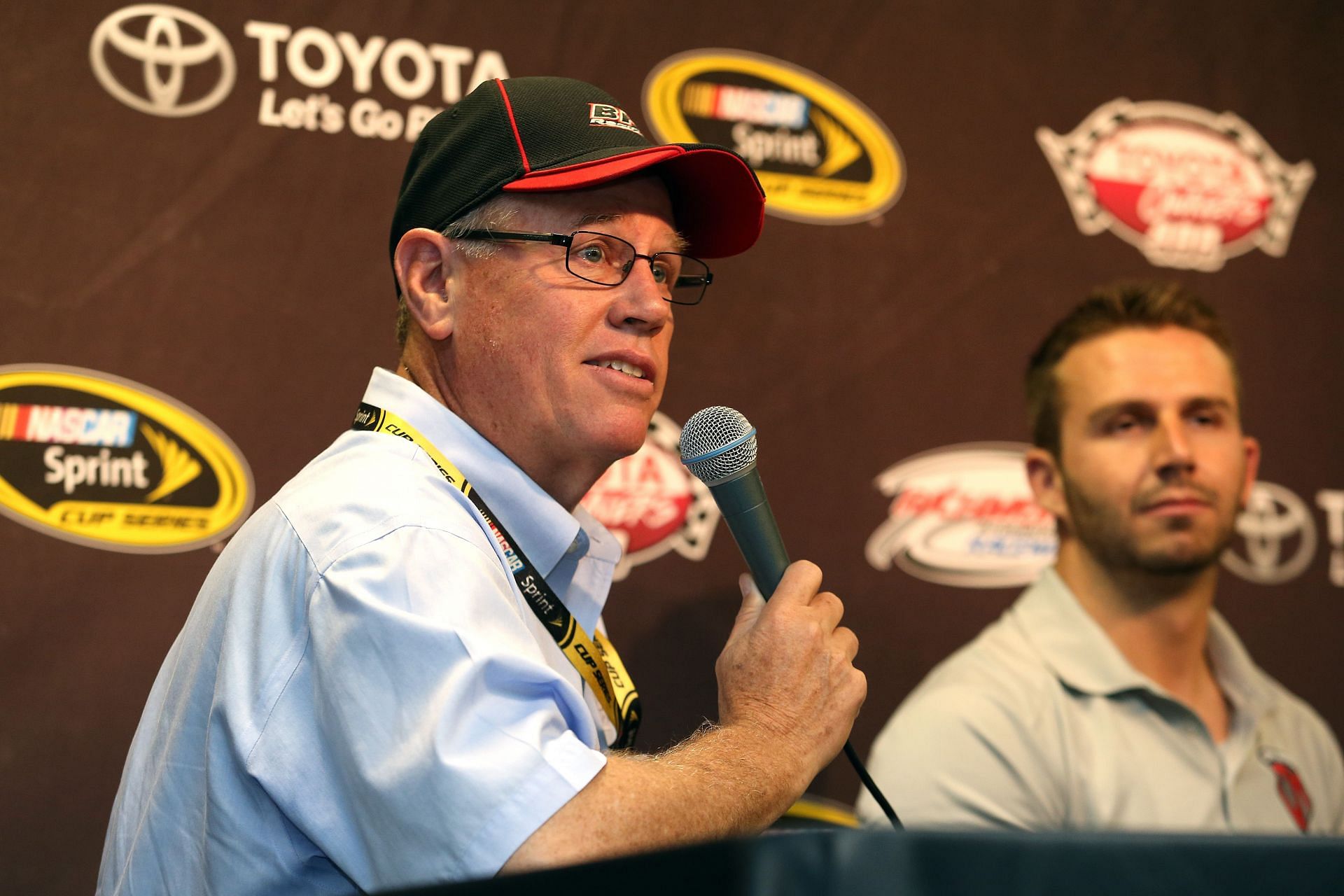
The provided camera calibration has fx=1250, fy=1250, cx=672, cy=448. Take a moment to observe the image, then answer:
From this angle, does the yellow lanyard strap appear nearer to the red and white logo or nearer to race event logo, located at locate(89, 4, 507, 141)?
race event logo, located at locate(89, 4, 507, 141)

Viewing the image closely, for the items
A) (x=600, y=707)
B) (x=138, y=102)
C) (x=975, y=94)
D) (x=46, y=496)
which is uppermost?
(x=975, y=94)

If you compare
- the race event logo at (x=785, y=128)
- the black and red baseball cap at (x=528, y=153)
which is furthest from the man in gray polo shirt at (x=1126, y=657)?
the black and red baseball cap at (x=528, y=153)

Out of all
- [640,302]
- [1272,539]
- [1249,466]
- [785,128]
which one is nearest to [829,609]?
[640,302]

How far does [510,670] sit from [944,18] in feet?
5.91

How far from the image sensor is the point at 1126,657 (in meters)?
2.21

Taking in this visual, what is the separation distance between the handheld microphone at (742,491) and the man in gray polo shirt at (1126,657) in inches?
33.5

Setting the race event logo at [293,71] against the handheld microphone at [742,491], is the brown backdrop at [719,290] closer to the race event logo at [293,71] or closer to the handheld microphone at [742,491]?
the race event logo at [293,71]

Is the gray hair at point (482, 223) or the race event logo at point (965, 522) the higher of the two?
the gray hair at point (482, 223)

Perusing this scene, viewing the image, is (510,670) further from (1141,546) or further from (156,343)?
(1141,546)

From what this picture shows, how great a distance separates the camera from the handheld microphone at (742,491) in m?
1.25

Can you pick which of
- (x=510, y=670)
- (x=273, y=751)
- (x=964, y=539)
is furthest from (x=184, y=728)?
(x=964, y=539)

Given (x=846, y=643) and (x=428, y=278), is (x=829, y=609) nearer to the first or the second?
(x=846, y=643)

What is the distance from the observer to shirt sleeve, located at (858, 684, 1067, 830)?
1.95 m

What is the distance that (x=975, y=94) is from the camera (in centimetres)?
235
